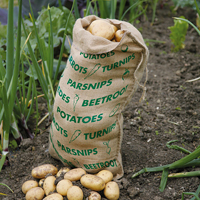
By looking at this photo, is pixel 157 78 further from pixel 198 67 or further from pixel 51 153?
pixel 51 153

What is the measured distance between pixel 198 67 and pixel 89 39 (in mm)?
1610

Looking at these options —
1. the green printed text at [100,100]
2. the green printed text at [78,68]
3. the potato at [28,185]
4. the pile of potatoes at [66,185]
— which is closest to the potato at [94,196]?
the pile of potatoes at [66,185]

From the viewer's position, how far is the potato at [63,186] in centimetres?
124

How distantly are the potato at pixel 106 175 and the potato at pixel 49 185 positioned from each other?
0.25 m

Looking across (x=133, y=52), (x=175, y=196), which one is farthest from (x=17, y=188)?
(x=133, y=52)

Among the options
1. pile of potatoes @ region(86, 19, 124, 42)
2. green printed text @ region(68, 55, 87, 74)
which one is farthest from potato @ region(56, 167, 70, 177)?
pile of potatoes @ region(86, 19, 124, 42)

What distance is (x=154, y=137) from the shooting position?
174 centimetres

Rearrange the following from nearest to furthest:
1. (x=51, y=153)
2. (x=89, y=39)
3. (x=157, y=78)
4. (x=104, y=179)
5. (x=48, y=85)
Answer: (x=89, y=39) < (x=104, y=179) < (x=51, y=153) < (x=48, y=85) < (x=157, y=78)

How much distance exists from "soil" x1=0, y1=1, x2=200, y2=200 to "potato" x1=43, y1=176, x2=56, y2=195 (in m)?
0.16

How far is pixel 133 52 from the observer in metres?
1.29

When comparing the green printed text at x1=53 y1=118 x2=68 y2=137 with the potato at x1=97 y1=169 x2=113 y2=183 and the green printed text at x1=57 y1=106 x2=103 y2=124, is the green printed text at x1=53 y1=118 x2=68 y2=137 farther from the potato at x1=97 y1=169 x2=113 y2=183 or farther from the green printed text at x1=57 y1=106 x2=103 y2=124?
the potato at x1=97 y1=169 x2=113 y2=183

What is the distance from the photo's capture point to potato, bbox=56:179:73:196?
1.24 m

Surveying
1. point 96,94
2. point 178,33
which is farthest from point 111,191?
point 178,33

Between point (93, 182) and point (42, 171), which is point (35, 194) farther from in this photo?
point (93, 182)
